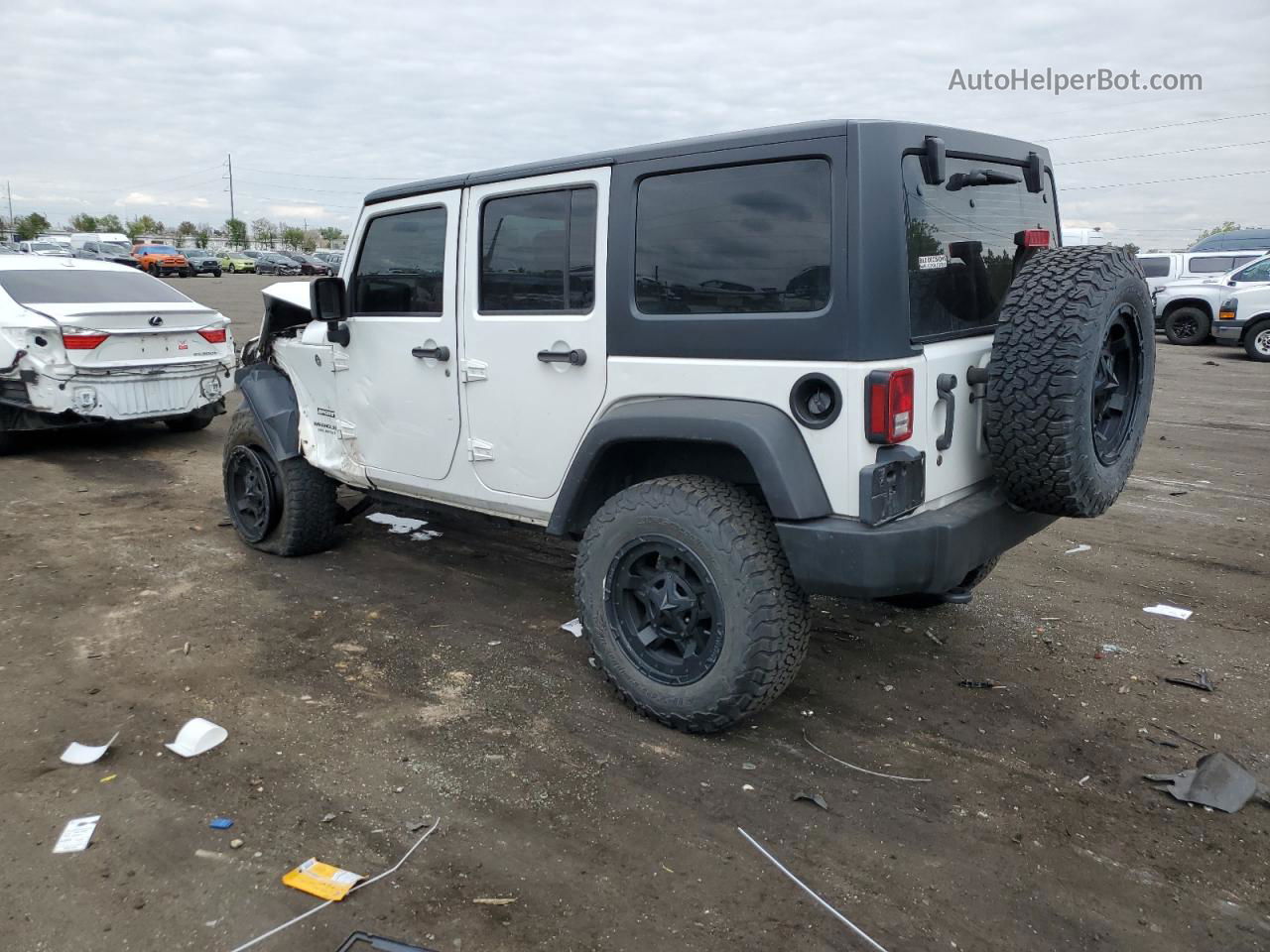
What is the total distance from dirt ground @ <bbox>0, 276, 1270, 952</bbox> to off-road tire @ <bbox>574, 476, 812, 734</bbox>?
194mm

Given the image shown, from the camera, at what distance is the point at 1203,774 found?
3221 mm

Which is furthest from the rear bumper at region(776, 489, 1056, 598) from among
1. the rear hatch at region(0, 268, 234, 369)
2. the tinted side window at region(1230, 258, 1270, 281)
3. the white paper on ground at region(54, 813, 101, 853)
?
the tinted side window at region(1230, 258, 1270, 281)

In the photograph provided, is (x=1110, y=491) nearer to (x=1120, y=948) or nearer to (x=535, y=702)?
(x=1120, y=948)

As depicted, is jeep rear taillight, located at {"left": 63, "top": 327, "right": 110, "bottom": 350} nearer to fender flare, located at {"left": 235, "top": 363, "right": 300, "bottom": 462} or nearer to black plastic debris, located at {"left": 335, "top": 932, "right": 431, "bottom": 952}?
fender flare, located at {"left": 235, "top": 363, "right": 300, "bottom": 462}

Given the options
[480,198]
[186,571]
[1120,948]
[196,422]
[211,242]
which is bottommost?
[1120,948]

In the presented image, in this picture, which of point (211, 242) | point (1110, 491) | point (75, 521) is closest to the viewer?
point (1110, 491)

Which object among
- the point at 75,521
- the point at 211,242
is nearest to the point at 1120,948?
the point at 75,521

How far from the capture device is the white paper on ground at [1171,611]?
4.66 metres

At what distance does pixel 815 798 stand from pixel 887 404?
1313 mm

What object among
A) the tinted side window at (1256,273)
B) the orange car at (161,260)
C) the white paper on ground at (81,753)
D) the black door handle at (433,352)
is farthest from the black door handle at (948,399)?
the orange car at (161,260)

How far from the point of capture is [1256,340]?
15750 millimetres

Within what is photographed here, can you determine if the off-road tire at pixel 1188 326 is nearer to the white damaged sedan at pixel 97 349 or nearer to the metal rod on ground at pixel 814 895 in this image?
the white damaged sedan at pixel 97 349

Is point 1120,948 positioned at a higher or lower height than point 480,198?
lower

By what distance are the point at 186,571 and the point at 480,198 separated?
2844mm
